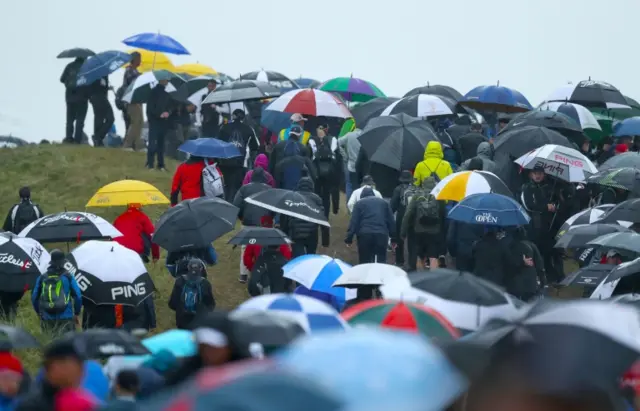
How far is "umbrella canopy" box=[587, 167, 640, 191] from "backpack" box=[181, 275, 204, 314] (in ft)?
20.1

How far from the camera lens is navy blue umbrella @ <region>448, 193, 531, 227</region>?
1566 centimetres

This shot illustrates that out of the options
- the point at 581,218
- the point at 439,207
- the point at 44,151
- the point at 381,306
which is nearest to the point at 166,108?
the point at 44,151

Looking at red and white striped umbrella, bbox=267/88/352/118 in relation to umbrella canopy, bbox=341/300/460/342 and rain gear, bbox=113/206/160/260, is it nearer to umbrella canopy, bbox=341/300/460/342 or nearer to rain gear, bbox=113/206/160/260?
rain gear, bbox=113/206/160/260

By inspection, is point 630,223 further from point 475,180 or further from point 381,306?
point 381,306

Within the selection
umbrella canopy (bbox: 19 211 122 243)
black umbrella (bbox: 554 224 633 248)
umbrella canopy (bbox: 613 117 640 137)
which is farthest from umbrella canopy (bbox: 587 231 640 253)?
umbrella canopy (bbox: 613 117 640 137)

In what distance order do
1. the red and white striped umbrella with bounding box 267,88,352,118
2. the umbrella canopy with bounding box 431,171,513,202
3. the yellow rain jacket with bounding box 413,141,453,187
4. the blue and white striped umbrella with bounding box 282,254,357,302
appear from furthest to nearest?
1. the red and white striped umbrella with bounding box 267,88,352,118
2. the yellow rain jacket with bounding box 413,141,453,187
3. the umbrella canopy with bounding box 431,171,513,202
4. the blue and white striped umbrella with bounding box 282,254,357,302

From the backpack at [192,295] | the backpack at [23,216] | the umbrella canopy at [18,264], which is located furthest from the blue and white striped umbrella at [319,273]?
the backpack at [23,216]

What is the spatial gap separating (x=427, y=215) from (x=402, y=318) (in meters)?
8.24

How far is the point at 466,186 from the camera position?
17094 millimetres

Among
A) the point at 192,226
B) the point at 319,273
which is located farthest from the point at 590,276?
the point at 192,226

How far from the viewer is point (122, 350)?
895cm

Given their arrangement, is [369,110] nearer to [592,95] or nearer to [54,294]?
[592,95]

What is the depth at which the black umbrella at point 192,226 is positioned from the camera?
16234mm

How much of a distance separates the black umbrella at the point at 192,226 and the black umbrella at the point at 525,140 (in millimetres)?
4728
